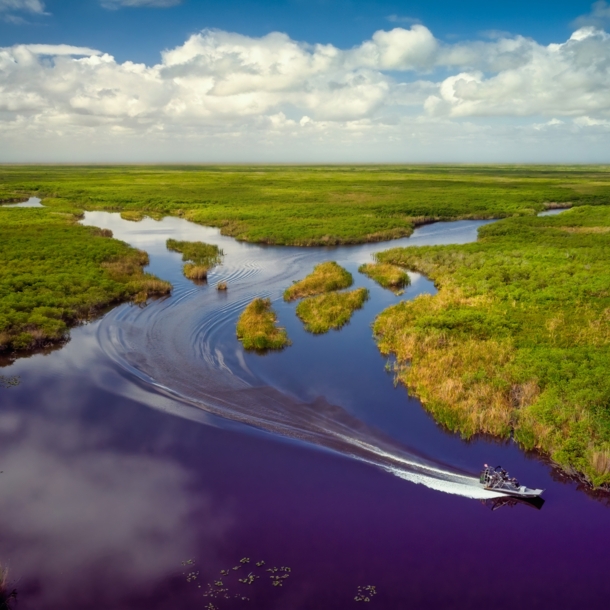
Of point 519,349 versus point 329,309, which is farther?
point 329,309

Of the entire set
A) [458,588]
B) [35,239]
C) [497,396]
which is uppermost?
[35,239]

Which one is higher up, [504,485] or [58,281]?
[58,281]

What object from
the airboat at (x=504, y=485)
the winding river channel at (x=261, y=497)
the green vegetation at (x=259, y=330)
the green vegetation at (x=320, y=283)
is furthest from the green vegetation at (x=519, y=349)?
the green vegetation at (x=320, y=283)

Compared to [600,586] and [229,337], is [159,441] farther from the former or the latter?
[600,586]

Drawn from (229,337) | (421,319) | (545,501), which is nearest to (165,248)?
(229,337)

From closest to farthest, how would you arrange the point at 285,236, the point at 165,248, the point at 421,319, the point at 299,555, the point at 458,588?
the point at 458,588 < the point at 299,555 < the point at 421,319 < the point at 165,248 < the point at 285,236

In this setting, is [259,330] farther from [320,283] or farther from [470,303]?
[470,303]

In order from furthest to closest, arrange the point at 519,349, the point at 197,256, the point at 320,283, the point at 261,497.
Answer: the point at 197,256 → the point at 320,283 → the point at 519,349 → the point at 261,497

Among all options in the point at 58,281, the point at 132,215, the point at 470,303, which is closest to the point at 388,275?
the point at 470,303
